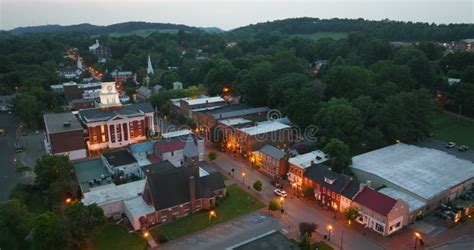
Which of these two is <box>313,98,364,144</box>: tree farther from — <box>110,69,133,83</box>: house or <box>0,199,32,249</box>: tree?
<box>110,69,133,83</box>: house

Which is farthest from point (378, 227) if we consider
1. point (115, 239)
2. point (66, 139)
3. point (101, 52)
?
point (101, 52)

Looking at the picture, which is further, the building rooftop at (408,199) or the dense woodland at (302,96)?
the building rooftop at (408,199)

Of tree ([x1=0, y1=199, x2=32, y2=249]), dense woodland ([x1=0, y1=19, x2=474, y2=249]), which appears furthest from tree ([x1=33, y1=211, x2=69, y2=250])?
tree ([x1=0, y1=199, x2=32, y2=249])

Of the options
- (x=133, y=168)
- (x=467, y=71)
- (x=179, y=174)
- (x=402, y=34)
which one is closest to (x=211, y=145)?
(x=133, y=168)

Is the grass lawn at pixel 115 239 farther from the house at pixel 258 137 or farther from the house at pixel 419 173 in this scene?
the house at pixel 419 173

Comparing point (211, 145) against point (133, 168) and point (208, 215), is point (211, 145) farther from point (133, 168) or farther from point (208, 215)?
point (208, 215)

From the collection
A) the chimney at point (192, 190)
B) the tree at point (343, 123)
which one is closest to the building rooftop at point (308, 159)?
the tree at point (343, 123)
